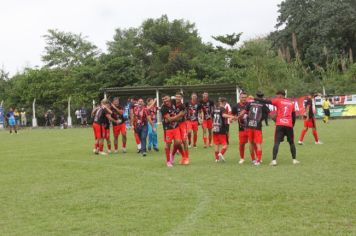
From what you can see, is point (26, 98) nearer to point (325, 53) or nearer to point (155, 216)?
point (325, 53)

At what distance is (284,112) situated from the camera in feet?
44.4

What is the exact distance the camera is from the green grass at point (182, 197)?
24.0ft

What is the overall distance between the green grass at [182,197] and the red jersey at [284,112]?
3.39 ft

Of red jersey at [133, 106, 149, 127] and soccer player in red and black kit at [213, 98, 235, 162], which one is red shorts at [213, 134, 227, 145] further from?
red jersey at [133, 106, 149, 127]

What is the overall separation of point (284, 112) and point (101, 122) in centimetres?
713

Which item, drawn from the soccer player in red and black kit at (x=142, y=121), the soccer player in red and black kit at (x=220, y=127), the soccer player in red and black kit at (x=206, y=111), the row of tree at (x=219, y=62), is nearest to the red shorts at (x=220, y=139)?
the soccer player in red and black kit at (x=220, y=127)

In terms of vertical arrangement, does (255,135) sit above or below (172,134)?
below

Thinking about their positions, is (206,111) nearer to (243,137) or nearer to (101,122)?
(101,122)

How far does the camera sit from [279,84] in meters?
48.8

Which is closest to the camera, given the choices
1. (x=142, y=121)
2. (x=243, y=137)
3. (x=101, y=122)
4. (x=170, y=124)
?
(x=170, y=124)

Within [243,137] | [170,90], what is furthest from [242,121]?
[170,90]

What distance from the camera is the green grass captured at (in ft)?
24.0

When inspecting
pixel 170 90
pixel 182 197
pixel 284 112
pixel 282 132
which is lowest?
pixel 182 197

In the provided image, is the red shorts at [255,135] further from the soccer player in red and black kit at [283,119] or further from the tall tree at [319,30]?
the tall tree at [319,30]
